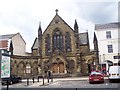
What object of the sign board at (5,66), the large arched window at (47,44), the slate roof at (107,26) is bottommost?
the sign board at (5,66)

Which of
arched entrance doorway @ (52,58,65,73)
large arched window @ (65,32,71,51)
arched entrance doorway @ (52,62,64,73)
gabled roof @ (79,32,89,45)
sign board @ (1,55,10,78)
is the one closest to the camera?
sign board @ (1,55,10,78)

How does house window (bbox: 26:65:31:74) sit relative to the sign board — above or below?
below

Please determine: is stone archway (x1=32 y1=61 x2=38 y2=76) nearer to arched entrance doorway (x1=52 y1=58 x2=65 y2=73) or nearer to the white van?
arched entrance doorway (x1=52 y1=58 x2=65 y2=73)

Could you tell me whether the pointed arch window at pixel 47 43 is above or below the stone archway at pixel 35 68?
above

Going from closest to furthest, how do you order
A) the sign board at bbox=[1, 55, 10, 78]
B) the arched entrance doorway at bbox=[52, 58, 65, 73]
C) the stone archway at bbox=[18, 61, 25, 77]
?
the sign board at bbox=[1, 55, 10, 78] < the arched entrance doorway at bbox=[52, 58, 65, 73] < the stone archway at bbox=[18, 61, 25, 77]

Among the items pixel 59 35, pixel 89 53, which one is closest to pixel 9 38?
pixel 59 35

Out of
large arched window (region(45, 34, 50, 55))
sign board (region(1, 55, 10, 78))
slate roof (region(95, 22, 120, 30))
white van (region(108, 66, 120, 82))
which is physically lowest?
white van (region(108, 66, 120, 82))

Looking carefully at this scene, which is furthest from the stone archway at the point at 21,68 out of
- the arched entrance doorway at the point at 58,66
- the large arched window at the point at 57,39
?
the large arched window at the point at 57,39

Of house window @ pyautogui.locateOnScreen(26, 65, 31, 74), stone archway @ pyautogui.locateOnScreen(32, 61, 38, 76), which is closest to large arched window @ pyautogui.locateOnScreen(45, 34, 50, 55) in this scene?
stone archway @ pyautogui.locateOnScreen(32, 61, 38, 76)

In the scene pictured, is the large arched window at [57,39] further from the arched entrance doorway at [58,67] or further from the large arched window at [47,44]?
the arched entrance doorway at [58,67]

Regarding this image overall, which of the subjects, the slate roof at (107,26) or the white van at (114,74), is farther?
the slate roof at (107,26)

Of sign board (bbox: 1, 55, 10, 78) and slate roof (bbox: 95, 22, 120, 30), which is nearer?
Answer: sign board (bbox: 1, 55, 10, 78)

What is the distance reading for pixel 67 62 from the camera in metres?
42.4

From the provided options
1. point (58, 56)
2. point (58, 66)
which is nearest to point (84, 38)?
point (58, 56)
